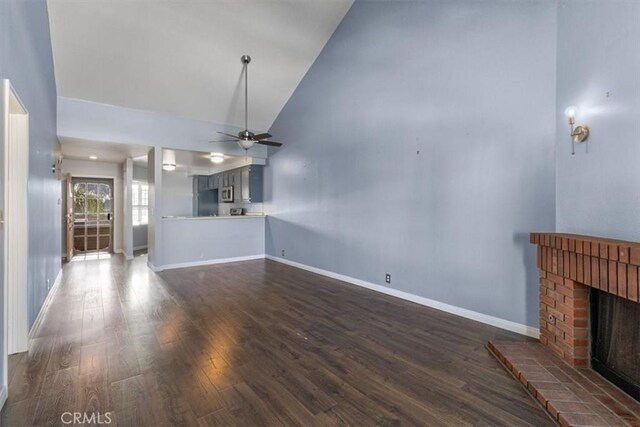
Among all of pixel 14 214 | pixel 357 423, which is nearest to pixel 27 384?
pixel 14 214

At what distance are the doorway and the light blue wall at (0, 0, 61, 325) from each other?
4190mm

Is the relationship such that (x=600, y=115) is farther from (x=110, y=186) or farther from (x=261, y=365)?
(x=110, y=186)

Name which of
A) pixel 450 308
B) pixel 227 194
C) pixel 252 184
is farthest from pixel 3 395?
pixel 227 194

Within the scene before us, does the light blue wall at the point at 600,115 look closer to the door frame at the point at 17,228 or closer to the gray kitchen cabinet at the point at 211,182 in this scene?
the door frame at the point at 17,228

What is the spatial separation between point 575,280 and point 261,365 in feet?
8.34

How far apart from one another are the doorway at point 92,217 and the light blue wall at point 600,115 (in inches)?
366

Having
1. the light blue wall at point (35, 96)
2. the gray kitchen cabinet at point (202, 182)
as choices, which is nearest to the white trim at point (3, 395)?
the light blue wall at point (35, 96)

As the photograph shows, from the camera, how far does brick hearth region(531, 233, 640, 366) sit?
1.79 metres

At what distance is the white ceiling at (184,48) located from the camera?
391 cm

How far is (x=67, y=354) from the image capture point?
8.09 feet

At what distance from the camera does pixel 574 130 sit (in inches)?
93.1

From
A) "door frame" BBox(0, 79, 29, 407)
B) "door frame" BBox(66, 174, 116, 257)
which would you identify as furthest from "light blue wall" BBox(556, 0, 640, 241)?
"door frame" BBox(66, 174, 116, 257)

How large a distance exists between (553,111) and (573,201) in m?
0.88

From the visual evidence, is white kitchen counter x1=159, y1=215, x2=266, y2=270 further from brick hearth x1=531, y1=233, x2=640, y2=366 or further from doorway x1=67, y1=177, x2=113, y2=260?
brick hearth x1=531, y1=233, x2=640, y2=366
